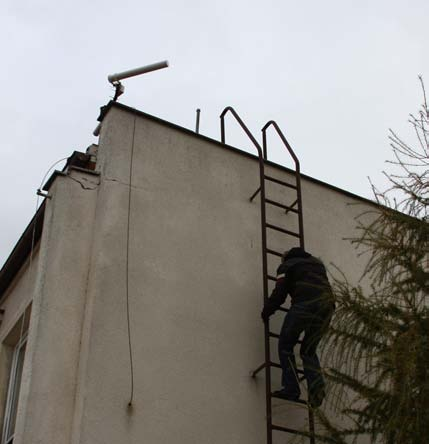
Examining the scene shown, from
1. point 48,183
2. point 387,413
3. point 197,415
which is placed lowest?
point 387,413

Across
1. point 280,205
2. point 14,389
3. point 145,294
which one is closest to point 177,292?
point 145,294

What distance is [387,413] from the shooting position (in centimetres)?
522

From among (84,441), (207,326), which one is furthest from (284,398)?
(84,441)

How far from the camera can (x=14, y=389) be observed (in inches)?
336

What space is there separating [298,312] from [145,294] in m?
1.33

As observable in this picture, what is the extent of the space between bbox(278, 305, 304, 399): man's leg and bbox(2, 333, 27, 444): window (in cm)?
275

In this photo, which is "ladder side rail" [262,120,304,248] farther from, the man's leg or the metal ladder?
the man's leg

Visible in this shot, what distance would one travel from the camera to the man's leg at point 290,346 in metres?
7.21

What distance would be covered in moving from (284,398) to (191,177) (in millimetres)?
2415

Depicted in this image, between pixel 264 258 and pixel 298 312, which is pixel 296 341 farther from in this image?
pixel 264 258

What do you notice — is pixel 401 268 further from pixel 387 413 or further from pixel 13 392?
pixel 13 392

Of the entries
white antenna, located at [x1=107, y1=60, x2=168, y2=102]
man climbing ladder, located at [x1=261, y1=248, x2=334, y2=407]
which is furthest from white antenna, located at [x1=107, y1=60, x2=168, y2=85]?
man climbing ladder, located at [x1=261, y1=248, x2=334, y2=407]

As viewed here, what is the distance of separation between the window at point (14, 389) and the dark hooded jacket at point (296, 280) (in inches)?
105

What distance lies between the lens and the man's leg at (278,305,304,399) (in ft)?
23.7
